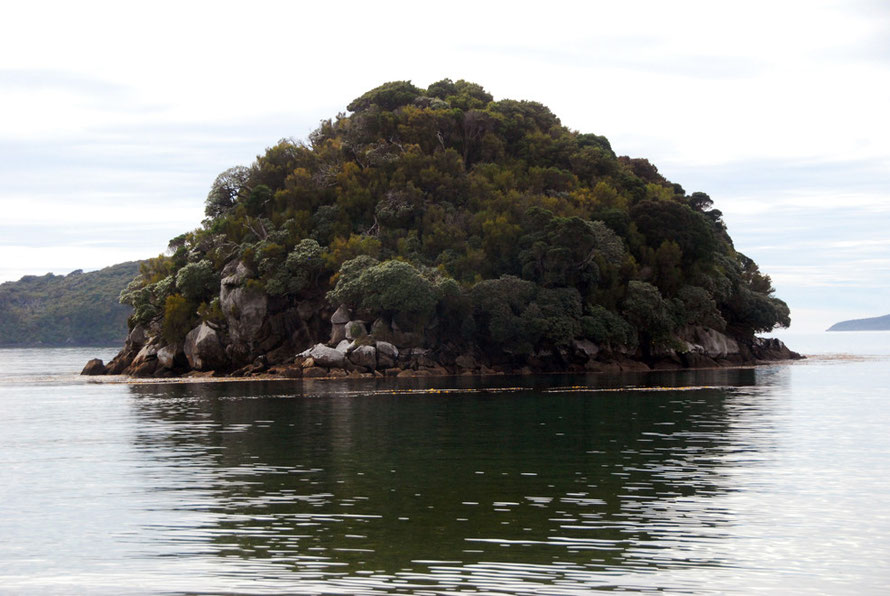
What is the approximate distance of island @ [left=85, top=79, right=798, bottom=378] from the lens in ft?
273

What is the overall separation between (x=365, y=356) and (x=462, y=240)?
18.7 meters

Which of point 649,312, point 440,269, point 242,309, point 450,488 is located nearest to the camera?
point 450,488

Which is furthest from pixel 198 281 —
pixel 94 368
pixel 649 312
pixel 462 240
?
pixel 649 312

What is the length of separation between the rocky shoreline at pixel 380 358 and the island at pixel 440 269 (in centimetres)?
18

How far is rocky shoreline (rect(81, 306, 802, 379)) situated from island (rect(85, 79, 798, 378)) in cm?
18

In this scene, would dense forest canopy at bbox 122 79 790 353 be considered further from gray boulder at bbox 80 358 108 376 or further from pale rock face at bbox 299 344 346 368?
gray boulder at bbox 80 358 108 376

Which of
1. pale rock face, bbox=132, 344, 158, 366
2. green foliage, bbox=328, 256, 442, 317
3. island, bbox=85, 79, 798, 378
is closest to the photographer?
green foliage, bbox=328, 256, 442, 317

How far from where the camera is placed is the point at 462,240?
9238cm

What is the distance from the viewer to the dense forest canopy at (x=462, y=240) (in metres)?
84.1

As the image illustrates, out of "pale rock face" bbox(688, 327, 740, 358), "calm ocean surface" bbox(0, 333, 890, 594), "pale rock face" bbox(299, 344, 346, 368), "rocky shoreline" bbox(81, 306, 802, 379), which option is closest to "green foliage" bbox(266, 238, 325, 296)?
"rocky shoreline" bbox(81, 306, 802, 379)

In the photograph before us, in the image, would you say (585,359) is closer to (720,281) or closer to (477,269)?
(477,269)

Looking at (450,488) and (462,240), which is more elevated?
(462,240)

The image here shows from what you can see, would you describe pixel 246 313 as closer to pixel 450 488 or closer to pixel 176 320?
pixel 176 320

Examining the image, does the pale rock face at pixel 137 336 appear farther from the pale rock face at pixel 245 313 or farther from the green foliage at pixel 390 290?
the green foliage at pixel 390 290
